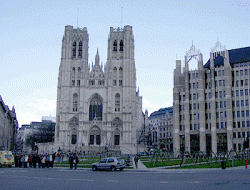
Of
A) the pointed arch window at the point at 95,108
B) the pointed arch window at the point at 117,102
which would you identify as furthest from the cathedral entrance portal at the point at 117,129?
the pointed arch window at the point at 95,108

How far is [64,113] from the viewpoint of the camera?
90.3 m

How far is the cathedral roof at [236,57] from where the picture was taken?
244 feet

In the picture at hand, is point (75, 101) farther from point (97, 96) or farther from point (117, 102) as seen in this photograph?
point (117, 102)

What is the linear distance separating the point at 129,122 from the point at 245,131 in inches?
1229

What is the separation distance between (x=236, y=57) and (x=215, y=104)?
41.0ft

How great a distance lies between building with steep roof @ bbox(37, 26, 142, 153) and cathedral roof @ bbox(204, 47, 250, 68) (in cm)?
2380

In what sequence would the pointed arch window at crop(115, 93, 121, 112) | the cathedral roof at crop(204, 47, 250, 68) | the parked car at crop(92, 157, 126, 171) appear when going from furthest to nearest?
the pointed arch window at crop(115, 93, 121, 112) → the cathedral roof at crop(204, 47, 250, 68) → the parked car at crop(92, 157, 126, 171)

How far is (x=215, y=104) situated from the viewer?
73312mm

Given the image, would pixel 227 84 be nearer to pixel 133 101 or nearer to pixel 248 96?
pixel 248 96

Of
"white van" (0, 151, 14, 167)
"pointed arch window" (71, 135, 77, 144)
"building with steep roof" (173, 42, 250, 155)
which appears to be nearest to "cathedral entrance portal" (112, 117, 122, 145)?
"pointed arch window" (71, 135, 77, 144)

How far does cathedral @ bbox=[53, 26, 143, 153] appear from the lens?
89.2 meters

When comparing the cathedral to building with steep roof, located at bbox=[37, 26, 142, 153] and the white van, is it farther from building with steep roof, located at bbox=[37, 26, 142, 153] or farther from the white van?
the white van

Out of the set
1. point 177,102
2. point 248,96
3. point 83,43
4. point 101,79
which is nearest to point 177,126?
point 177,102

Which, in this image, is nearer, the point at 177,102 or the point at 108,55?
the point at 177,102
